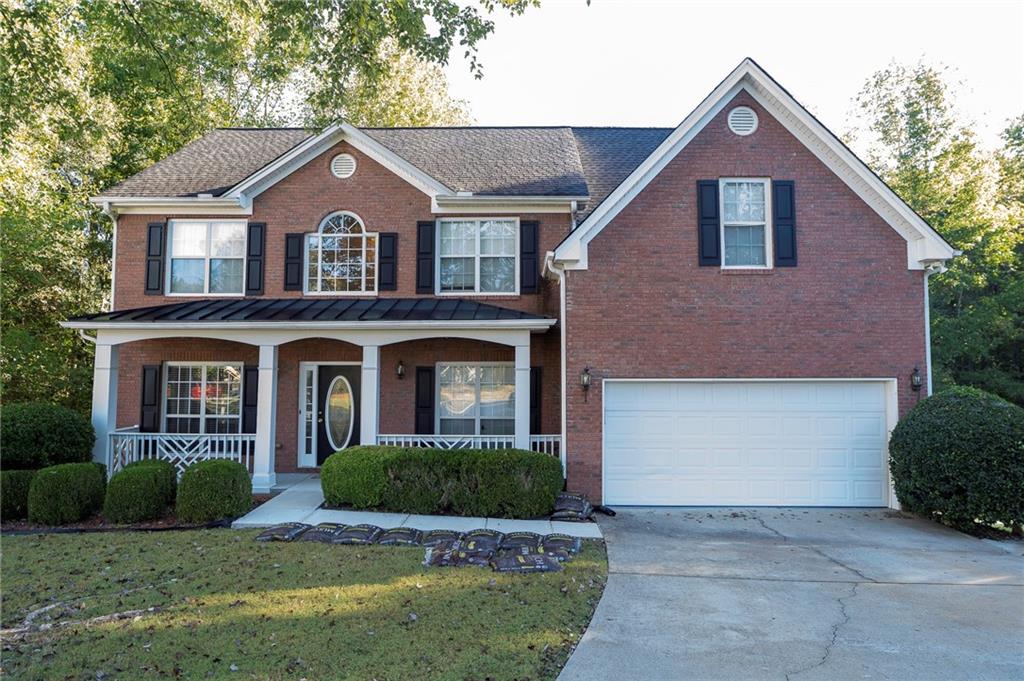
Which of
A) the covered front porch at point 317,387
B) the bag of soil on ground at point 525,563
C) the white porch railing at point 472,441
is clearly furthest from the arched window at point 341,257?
the bag of soil on ground at point 525,563

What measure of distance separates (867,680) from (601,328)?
6548 mm

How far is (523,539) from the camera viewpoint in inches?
303

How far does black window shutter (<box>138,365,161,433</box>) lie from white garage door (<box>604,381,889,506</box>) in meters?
9.34

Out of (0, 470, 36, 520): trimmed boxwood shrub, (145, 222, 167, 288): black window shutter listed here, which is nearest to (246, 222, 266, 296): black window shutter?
(145, 222, 167, 288): black window shutter

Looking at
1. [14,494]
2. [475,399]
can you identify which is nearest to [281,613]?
[14,494]

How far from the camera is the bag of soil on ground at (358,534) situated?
7.59 metres

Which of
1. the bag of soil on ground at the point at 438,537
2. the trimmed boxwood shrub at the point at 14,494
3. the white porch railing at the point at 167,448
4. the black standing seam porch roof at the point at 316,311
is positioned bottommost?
the bag of soil on ground at the point at 438,537

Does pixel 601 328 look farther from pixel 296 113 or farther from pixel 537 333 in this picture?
pixel 296 113

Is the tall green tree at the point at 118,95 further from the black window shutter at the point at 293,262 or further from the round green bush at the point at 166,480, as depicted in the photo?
the round green bush at the point at 166,480

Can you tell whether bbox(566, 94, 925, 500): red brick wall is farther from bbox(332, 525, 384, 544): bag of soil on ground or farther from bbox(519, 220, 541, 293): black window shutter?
bbox(332, 525, 384, 544): bag of soil on ground

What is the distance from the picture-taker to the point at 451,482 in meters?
9.26

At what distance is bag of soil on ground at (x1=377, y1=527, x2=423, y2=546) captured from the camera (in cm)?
758

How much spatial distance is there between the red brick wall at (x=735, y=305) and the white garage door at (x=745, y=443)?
0.32 m

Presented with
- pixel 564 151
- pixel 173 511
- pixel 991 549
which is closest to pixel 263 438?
pixel 173 511
